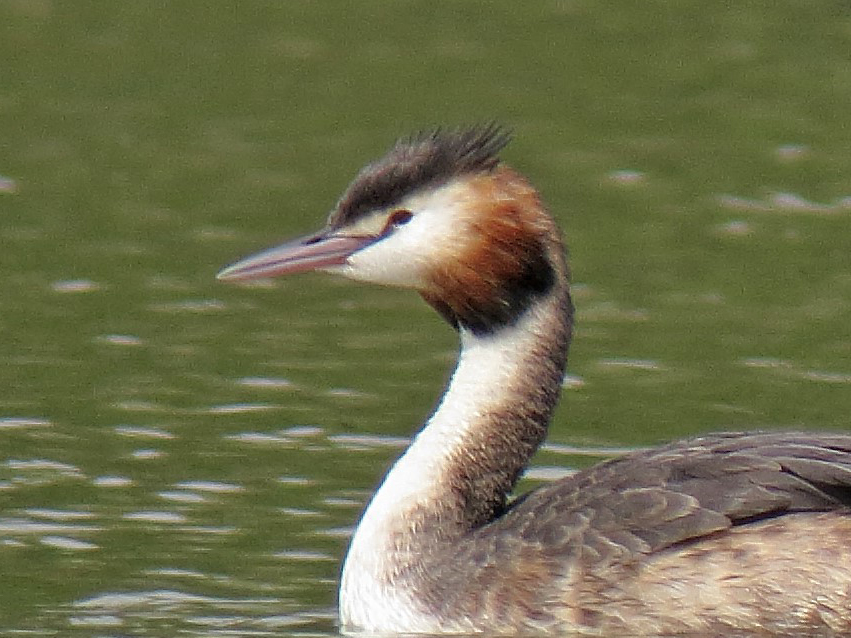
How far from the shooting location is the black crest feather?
10055 millimetres

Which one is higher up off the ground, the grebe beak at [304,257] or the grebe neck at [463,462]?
the grebe beak at [304,257]

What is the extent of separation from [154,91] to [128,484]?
23.4ft

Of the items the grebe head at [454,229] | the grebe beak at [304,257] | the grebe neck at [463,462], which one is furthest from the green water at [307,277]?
the grebe head at [454,229]

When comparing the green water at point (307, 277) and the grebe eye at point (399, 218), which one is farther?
the green water at point (307, 277)

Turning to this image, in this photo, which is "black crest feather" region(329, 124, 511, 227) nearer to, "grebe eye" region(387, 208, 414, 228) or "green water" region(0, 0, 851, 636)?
"grebe eye" region(387, 208, 414, 228)

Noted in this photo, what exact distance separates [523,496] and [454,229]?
Result: 1036 millimetres

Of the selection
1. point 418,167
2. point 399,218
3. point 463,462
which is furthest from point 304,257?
point 463,462

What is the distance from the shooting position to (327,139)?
1745cm

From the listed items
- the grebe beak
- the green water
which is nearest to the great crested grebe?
the grebe beak

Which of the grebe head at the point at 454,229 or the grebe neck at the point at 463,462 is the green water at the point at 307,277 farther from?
the grebe head at the point at 454,229

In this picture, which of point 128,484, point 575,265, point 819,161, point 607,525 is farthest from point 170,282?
point 607,525

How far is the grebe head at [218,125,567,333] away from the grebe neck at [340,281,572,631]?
0.12 m

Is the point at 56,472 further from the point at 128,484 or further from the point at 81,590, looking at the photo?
the point at 81,590

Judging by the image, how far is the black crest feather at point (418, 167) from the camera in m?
10.1
